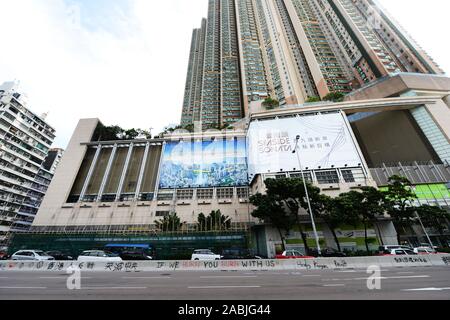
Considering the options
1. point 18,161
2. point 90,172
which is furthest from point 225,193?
point 18,161

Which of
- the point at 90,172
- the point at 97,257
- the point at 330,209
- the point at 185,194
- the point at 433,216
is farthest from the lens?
the point at 90,172

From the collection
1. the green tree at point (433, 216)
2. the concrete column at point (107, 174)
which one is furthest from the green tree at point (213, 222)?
the green tree at point (433, 216)

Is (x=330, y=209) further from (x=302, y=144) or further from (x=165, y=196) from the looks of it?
(x=165, y=196)

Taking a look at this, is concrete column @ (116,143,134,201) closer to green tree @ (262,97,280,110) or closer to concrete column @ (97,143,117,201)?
concrete column @ (97,143,117,201)

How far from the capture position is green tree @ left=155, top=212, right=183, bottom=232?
110 ft

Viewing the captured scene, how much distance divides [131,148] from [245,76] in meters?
51.4

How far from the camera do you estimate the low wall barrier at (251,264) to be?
15.5 meters

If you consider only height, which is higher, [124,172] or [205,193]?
[124,172]

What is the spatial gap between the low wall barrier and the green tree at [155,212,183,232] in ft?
57.6

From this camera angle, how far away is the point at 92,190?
1636 inches

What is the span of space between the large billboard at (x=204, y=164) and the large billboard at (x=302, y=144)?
330 centimetres

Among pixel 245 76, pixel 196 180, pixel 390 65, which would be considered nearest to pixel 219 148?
pixel 196 180

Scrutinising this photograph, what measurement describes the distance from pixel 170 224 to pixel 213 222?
24.7 ft

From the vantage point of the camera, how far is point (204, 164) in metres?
41.2
